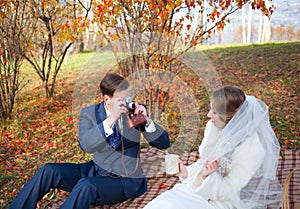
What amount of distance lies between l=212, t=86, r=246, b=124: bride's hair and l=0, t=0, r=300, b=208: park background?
1247mm

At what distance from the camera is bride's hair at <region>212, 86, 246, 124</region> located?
2438 mm

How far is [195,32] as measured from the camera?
15.5ft

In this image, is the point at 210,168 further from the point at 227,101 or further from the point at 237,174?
the point at 227,101

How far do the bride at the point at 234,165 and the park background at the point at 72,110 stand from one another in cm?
121

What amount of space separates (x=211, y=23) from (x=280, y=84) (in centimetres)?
280

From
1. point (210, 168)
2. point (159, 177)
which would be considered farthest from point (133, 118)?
point (159, 177)

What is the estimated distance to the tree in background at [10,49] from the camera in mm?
5820

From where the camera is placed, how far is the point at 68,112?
6.57 meters

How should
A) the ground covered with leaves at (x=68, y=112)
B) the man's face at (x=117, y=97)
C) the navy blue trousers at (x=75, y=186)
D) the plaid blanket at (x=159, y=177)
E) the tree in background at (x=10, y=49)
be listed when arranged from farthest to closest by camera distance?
the tree in background at (x=10, y=49) → the ground covered with leaves at (x=68, y=112) → the plaid blanket at (x=159, y=177) → the man's face at (x=117, y=97) → the navy blue trousers at (x=75, y=186)

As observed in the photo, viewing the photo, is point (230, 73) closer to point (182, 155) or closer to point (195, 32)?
point (195, 32)

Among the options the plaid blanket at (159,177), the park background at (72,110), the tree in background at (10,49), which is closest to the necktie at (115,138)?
the plaid blanket at (159,177)

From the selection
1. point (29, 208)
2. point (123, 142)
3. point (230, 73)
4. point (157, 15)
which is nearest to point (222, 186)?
point (123, 142)

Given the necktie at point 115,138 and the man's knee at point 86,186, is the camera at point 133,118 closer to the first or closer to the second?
the necktie at point 115,138

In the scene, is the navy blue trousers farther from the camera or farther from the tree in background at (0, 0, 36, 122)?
the tree in background at (0, 0, 36, 122)
